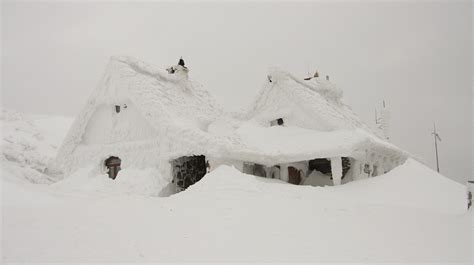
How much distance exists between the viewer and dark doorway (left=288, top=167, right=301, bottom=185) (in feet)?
70.9

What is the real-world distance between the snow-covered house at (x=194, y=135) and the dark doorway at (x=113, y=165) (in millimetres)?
50

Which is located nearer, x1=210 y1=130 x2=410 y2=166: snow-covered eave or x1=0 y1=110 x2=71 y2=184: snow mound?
x1=210 y1=130 x2=410 y2=166: snow-covered eave

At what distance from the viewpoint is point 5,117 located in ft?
95.8

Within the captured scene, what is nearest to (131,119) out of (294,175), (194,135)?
(194,135)

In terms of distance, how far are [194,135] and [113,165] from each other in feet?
17.0

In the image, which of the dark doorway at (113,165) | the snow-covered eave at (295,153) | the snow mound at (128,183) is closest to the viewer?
the snow mound at (128,183)

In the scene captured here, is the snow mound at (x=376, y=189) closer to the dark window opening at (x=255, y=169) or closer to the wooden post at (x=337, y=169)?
the wooden post at (x=337, y=169)

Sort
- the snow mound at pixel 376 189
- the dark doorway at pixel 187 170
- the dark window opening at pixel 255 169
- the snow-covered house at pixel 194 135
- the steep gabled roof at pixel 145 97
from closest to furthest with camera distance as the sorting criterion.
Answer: the snow mound at pixel 376 189
the snow-covered house at pixel 194 135
the steep gabled roof at pixel 145 97
the dark doorway at pixel 187 170
the dark window opening at pixel 255 169

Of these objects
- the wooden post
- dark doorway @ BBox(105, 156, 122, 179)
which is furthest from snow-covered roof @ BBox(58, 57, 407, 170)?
dark doorway @ BBox(105, 156, 122, 179)

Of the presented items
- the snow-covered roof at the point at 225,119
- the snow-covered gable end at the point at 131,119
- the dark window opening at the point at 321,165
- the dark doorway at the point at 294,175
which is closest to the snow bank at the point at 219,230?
the snow-covered roof at the point at 225,119

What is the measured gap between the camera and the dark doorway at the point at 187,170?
1802cm

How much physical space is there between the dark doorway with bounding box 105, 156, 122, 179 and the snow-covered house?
5 centimetres

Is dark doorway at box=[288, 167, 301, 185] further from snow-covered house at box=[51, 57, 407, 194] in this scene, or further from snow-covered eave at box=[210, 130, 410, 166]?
snow-covered eave at box=[210, 130, 410, 166]

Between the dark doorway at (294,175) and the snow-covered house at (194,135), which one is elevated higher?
the snow-covered house at (194,135)
